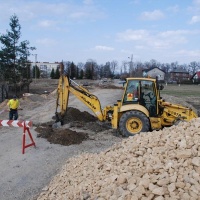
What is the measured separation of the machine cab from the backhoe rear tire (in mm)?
479

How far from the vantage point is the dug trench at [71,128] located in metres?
11.1

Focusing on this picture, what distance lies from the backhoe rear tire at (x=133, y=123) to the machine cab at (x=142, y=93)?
479mm

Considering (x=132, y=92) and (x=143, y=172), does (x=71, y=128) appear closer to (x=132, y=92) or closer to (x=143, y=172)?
(x=132, y=92)

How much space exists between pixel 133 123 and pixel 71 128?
10.3 feet

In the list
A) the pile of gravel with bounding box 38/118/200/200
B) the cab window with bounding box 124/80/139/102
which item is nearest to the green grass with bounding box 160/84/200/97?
the cab window with bounding box 124/80/139/102

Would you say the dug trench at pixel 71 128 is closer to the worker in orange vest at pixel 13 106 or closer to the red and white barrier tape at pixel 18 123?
the red and white barrier tape at pixel 18 123

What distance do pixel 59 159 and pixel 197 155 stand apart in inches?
→ 184

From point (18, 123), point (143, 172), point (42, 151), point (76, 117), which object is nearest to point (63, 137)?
point (42, 151)

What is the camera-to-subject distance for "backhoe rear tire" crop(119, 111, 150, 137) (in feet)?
37.4

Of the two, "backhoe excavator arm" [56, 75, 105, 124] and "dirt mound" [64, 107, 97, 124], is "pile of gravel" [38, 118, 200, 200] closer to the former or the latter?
"backhoe excavator arm" [56, 75, 105, 124]

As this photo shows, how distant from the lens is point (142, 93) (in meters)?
11.6

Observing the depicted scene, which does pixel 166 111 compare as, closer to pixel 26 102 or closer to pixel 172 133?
pixel 172 133

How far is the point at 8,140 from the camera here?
11477 mm

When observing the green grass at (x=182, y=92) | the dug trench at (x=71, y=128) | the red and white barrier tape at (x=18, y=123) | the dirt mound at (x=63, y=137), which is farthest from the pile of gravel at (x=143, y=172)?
the green grass at (x=182, y=92)
